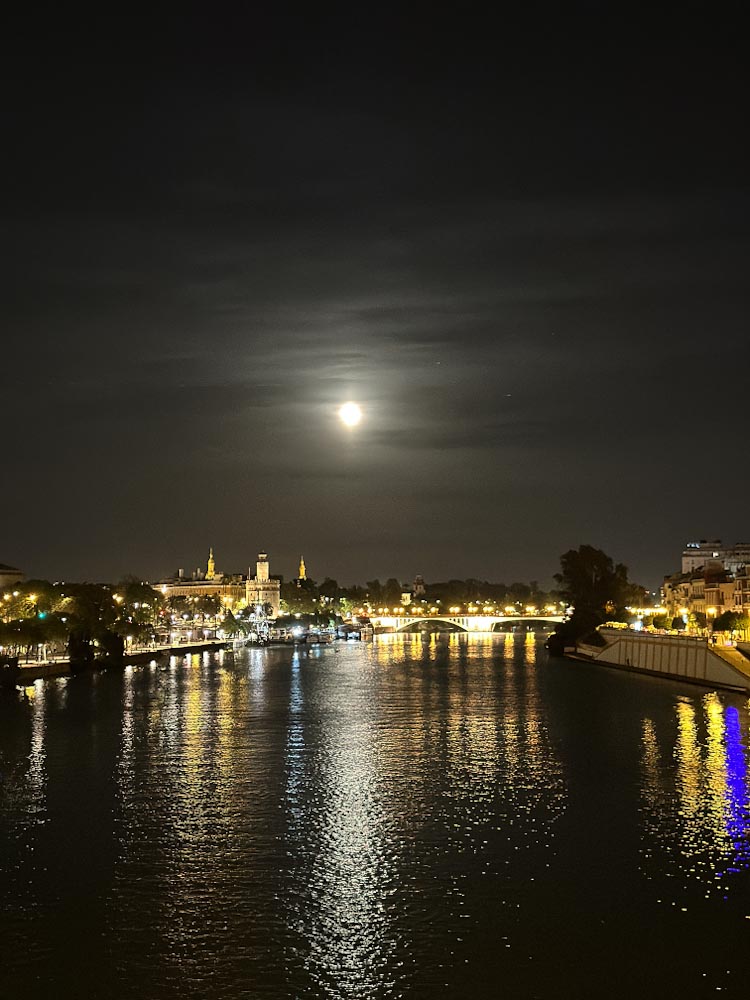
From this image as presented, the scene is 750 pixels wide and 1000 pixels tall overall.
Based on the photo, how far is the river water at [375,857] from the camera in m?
20.4

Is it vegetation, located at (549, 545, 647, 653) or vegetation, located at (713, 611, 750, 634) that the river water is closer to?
vegetation, located at (713, 611, 750, 634)

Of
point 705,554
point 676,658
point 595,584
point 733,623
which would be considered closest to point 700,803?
point 676,658

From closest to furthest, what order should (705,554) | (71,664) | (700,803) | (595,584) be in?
(700,803)
(71,664)
(595,584)
(705,554)

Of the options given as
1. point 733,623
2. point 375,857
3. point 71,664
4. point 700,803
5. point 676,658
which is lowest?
point 375,857

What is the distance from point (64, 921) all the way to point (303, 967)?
5622 mm

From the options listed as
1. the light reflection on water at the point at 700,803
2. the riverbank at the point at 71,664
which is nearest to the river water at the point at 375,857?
the light reflection on water at the point at 700,803

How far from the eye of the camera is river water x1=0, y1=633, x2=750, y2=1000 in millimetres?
20422

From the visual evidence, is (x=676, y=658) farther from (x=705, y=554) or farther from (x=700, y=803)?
(x=705, y=554)

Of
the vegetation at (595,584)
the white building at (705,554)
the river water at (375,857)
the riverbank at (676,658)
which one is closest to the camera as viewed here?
the river water at (375,857)

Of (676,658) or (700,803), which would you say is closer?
(700,803)

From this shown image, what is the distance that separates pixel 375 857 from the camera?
27.8 m

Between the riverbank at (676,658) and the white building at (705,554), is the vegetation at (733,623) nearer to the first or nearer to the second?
the riverbank at (676,658)

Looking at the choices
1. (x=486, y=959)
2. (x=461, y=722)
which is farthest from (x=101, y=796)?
(x=461, y=722)

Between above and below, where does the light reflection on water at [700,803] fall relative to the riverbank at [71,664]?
below
